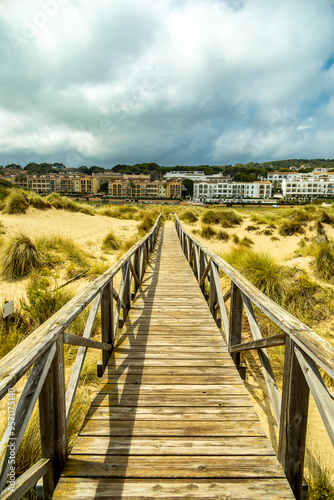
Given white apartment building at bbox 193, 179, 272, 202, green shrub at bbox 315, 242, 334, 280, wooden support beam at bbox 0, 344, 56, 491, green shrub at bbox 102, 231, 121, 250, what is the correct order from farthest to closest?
white apartment building at bbox 193, 179, 272, 202 → green shrub at bbox 102, 231, 121, 250 → green shrub at bbox 315, 242, 334, 280 → wooden support beam at bbox 0, 344, 56, 491

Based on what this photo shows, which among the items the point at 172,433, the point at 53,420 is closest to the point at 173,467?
the point at 172,433

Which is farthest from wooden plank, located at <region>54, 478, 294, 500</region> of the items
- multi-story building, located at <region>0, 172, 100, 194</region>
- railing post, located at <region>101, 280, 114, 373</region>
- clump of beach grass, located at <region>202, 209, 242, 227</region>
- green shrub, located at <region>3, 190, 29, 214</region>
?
multi-story building, located at <region>0, 172, 100, 194</region>

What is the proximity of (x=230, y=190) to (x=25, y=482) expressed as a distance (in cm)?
9672

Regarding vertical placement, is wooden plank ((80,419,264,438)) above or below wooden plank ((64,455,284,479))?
below

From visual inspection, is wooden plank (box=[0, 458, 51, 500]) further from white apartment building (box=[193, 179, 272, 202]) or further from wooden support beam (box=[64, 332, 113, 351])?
white apartment building (box=[193, 179, 272, 202])

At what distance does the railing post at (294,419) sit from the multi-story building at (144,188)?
8394 cm

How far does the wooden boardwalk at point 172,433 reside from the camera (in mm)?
1574

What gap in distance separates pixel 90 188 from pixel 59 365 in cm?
9724

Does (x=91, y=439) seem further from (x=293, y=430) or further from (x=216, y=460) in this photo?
(x=293, y=430)

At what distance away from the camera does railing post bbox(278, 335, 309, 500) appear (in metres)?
1.56

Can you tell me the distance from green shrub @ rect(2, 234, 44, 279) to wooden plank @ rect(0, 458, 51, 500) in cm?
545

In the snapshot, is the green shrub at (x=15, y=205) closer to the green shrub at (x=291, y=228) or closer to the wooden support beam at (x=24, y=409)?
the green shrub at (x=291, y=228)

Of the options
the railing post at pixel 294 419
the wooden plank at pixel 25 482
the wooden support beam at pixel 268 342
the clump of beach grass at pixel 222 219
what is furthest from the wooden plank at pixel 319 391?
the clump of beach grass at pixel 222 219

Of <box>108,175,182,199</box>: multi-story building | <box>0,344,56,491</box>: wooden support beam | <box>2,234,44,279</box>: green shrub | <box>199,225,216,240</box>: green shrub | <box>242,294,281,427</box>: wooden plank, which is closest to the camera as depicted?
<box>0,344,56,491</box>: wooden support beam
